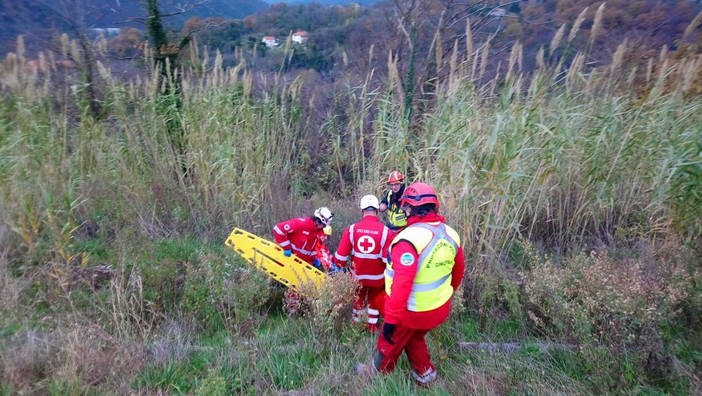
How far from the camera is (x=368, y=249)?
5.27 m

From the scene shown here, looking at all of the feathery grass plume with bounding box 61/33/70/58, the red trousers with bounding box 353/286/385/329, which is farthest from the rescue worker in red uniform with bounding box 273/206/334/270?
the feathery grass plume with bounding box 61/33/70/58

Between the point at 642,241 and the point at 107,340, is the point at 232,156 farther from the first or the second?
the point at 642,241

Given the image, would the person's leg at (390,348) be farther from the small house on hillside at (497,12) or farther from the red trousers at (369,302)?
the small house on hillside at (497,12)

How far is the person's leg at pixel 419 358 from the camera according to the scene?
385cm

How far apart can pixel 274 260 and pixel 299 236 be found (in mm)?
473

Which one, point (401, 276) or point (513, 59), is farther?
point (513, 59)

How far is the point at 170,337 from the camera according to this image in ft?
14.2

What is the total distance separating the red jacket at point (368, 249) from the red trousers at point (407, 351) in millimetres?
1402

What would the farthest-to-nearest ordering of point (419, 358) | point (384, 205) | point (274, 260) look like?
1. point (384, 205)
2. point (274, 260)
3. point (419, 358)

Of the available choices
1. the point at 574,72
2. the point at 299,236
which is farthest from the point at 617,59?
the point at 299,236

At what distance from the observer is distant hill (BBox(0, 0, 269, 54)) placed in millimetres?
7530

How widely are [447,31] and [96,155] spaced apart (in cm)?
672

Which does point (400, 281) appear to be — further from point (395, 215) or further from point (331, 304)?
point (395, 215)

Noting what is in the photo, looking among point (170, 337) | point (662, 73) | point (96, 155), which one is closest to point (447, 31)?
point (662, 73)
